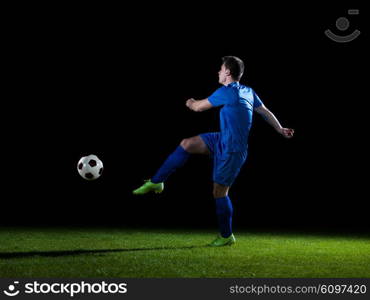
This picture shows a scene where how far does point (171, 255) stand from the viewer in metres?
4.59

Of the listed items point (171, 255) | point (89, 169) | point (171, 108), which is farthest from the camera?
point (171, 108)

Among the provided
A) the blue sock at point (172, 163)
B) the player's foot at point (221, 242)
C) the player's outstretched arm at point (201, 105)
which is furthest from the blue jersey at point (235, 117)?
the player's foot at point (221, 242)

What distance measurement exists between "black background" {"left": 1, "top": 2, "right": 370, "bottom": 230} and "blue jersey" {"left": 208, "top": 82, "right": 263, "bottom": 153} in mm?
3309

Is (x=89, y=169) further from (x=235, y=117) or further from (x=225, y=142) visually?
(x=235, y=117)

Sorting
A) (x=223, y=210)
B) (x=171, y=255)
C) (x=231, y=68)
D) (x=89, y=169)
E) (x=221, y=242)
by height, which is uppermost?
(x=231, y=68)

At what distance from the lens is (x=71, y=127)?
10.0 m

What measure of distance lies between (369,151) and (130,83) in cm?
424

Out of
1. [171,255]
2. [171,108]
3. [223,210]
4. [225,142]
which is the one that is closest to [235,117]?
[225,142]

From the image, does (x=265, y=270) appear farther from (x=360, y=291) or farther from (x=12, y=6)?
(x=12, y=6)

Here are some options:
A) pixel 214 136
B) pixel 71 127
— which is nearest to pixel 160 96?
pixel 71 127

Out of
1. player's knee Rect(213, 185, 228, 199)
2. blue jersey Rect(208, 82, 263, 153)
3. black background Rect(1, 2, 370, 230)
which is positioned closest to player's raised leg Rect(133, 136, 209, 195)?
blue jersey Rect(208, 82, 263, 153)

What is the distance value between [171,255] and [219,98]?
131 cm

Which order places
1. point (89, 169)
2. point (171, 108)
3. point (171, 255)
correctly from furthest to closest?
point (171, 108)
point (89, 169)
point (171, 255)

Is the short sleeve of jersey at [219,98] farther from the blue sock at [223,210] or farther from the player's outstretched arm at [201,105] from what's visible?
the blue sock at [223,210]
